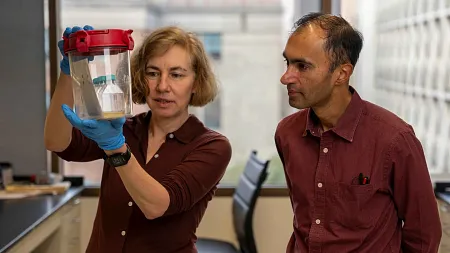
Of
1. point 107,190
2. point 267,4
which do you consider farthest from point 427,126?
point 107,190

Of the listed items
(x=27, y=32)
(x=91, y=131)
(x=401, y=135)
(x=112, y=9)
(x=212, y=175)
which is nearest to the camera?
(x=91, y=131)

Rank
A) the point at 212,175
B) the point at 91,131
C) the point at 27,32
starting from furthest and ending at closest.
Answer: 1. the point at 27,32
2. the point at 212,175
3. the point at 91,131

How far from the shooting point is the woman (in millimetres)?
1646

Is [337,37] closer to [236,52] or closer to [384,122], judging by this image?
[384,122]

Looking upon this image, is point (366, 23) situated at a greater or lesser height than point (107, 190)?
greater

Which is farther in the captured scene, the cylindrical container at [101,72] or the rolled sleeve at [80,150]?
the rolled sleeve at [80,150]

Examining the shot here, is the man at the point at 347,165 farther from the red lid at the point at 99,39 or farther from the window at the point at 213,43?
the window at the point at 213,43

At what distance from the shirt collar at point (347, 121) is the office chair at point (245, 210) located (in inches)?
49.1

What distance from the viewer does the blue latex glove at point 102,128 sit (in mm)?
1355

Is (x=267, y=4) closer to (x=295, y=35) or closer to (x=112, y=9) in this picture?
(x=112, y=9)

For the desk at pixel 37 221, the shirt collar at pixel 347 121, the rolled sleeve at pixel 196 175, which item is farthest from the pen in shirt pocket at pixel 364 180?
the desk at pixel 37 221

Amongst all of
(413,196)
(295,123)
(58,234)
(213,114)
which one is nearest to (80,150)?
(295,123)

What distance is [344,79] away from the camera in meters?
1.60

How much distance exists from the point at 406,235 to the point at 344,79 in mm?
453
